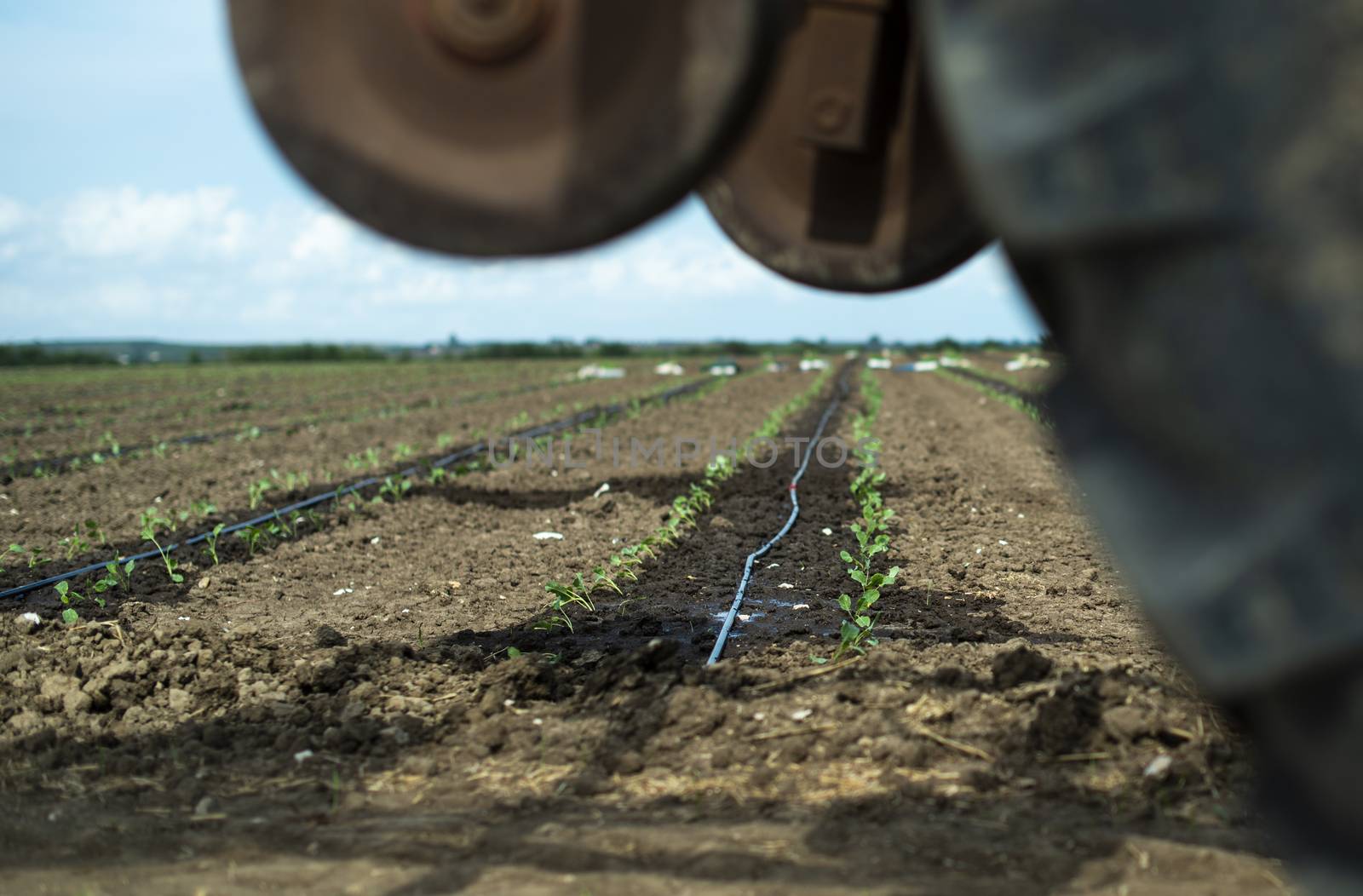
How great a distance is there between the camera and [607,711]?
3.71m

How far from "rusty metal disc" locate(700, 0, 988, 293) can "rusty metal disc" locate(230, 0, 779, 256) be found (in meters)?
0.56

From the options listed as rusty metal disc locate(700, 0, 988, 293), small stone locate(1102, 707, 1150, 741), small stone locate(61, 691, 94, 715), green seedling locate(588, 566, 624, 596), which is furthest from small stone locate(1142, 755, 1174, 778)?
small stone locate(61, 691, 94, 715)

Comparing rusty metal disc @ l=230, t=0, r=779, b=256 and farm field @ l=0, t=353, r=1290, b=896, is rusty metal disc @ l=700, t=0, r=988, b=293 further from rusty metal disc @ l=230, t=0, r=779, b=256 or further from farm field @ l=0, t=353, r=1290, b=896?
farm field @ l=0, t=353, r=1290, b=896

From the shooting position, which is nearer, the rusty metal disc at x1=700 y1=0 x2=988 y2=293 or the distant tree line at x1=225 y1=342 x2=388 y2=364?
the rusty metal disc at x1=700 y1=0 x2=988 y2=293

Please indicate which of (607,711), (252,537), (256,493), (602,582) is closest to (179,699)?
(607,711)

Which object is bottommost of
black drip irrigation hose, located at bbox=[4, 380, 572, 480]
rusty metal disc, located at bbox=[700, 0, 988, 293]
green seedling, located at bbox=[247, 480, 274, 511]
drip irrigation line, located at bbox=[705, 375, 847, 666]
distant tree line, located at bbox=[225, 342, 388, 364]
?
black drip irrigation hose, located at bbox=[4, 380, 572, 480]

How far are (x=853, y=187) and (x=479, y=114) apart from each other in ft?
2.64

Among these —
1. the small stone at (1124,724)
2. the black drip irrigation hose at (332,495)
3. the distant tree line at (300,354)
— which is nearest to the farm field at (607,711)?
the small stone at (1124,724)

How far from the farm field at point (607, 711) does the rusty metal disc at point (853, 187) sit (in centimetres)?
125

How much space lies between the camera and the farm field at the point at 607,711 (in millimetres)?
2662

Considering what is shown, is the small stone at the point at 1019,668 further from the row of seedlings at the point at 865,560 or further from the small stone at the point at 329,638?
the small stone at the point at 329,638

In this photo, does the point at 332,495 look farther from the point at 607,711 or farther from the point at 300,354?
the point at 300,354

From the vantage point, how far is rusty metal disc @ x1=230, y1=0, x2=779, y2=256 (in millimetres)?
1696

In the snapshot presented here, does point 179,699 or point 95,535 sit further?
point 95,535
